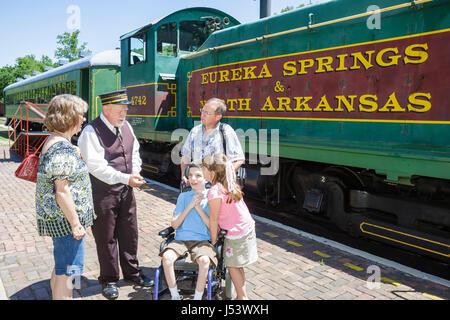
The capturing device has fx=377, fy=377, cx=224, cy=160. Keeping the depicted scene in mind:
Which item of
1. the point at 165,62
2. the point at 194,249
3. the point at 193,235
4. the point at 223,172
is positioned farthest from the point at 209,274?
the point at 165,62

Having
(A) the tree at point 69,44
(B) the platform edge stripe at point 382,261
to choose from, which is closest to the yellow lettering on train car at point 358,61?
(B) the platform edge stripe at point 382,261

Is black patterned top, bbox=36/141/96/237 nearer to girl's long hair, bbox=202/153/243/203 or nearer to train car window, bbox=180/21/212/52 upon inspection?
girl's long hair, bbox=202/153/243/203

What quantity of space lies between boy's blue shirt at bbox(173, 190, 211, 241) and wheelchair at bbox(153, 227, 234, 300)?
0.55ft

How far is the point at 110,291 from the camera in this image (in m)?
3.46

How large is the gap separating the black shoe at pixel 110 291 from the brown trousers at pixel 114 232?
0.16ft

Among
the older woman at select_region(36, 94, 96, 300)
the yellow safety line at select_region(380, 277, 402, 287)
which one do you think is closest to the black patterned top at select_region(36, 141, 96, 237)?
the older woman at select_region(36, 94, 96, 300)

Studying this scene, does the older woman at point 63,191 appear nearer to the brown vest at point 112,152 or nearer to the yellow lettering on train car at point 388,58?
the brown vest at point 112,152

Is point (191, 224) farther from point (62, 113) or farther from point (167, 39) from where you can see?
point (167, 39)

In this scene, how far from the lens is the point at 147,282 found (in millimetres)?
3703

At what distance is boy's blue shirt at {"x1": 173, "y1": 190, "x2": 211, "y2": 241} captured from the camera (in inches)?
129

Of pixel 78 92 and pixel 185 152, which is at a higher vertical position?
pixel 78 92
